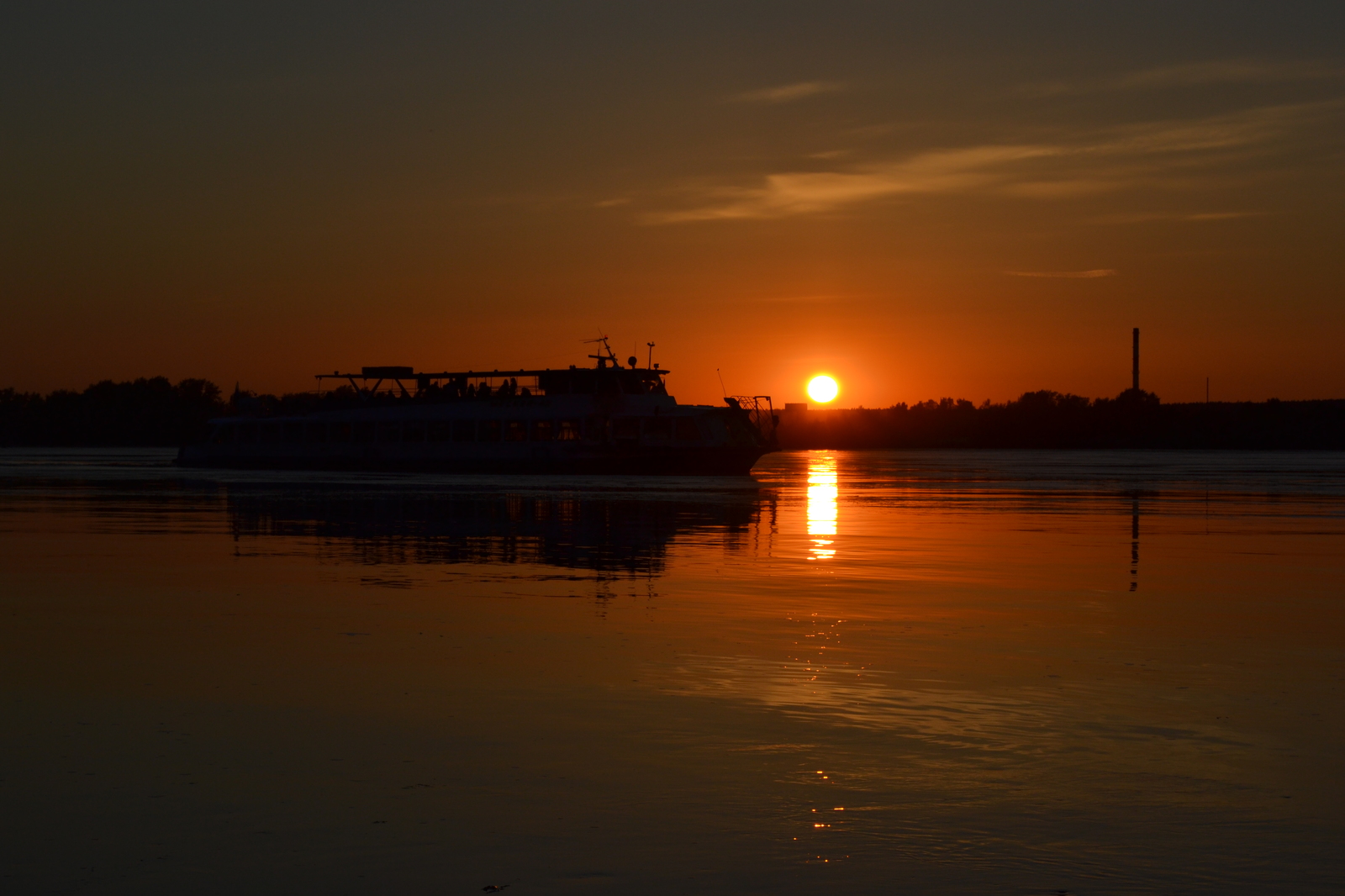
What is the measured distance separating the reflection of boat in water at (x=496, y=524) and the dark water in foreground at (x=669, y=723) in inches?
26.1

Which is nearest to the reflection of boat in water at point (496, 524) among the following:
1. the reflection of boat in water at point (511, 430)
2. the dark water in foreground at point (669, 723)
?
the dark water in foreground at point (669, 723)

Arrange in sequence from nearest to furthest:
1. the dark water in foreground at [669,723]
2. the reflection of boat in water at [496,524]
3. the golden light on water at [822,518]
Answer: the dark water in foreground at [669,723]
the reflection of boat in water at [496,524]
the golden light on water at [822,518]

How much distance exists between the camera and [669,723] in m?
9.67

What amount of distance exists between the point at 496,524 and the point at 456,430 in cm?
4156

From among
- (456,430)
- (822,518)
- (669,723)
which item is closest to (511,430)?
(456,430)

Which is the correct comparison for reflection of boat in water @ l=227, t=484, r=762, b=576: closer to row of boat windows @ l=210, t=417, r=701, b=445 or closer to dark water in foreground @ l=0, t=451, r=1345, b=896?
dark water in foreground @ l=0, t=451, r=1345, b=896

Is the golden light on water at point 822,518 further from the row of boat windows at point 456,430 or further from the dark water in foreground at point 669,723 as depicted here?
the row of boat windows at point 456,430

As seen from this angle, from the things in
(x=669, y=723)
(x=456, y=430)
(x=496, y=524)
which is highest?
(x=456, y=430)

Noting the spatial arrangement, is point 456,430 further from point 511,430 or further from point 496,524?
point 496,524

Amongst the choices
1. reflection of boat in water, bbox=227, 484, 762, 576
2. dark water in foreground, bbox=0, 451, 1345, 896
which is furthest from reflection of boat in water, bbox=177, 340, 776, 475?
dark water in foreground, bbox=0, 451, 1345, 896

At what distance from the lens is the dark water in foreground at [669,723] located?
6.72 metres

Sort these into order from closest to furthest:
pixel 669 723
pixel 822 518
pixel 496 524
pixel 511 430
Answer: pixel 669 723 < pixel 496 524 < pixel 822 518 < pixel 511 430

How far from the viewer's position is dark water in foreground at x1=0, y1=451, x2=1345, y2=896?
6719mm

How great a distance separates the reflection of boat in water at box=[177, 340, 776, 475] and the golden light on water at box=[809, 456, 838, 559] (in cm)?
573
